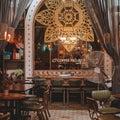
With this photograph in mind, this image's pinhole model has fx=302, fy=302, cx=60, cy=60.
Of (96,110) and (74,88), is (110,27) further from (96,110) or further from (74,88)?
(74,88)

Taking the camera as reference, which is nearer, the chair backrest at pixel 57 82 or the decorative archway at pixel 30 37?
the chair backrest at pixel 57 82

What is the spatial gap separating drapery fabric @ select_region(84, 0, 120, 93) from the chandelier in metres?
4.49

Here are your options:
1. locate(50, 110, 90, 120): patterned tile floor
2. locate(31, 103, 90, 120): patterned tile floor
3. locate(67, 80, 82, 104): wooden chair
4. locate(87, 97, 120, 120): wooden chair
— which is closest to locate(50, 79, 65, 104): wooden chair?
locate(67, 80, 82, 104): wooden chair

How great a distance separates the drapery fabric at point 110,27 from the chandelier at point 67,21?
14.7 feet

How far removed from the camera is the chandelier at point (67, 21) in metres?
11.7

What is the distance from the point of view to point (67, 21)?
11734mm

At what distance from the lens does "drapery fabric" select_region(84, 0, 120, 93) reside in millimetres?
7059

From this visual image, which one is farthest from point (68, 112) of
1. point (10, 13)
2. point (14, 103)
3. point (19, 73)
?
point (10, 13)

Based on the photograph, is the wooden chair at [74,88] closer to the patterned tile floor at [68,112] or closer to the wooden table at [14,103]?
the patterned tile floor at [68,112]

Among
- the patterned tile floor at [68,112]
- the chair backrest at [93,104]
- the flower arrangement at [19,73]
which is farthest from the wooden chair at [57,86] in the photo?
the chair backrest at [93,104]

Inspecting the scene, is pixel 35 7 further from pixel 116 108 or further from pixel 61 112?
pixel 116 108

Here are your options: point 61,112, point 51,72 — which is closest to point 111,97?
point 61,112

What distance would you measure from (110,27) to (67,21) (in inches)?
188

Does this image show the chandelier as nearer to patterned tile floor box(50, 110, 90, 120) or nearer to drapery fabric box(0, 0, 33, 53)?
patterned tile floor box(50, 110, 90, 120)
